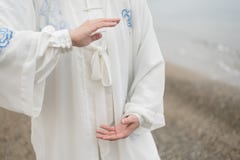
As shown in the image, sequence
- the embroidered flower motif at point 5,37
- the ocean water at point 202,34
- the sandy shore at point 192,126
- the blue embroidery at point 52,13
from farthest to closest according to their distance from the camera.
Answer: the ocean water at point 202,34 < the sandy shore at point 192,126 < the blue embroidery at point 52,13 < the embroidered flower motif at point 5,37

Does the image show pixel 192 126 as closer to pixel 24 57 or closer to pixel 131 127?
pixel 131 127

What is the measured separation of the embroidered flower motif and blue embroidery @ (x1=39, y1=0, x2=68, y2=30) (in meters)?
0.12

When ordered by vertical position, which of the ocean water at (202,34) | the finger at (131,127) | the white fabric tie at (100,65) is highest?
the white fabric tie at (100,65)

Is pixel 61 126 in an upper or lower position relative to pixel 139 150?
upper

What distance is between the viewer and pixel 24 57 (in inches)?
29.9

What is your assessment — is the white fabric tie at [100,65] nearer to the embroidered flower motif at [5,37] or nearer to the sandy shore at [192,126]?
the embroidered flower motif at [5,37]

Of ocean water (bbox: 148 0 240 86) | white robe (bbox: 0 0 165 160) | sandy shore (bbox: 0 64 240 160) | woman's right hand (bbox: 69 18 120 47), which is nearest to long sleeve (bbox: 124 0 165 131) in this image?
white robe (bbox: 0 0 165 160)

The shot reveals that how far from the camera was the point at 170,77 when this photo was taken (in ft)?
9.48

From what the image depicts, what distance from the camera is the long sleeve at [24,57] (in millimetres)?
757

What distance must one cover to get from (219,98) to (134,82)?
157 centimetres

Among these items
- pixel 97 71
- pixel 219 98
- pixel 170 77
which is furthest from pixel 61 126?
pixel 170 77

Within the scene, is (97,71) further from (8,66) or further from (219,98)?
(219,98)

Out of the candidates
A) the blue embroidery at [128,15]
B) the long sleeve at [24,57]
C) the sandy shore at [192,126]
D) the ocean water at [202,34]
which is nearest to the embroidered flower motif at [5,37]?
the long sleeve at [24,57]

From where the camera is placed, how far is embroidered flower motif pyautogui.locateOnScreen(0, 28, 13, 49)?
2.48 ft
